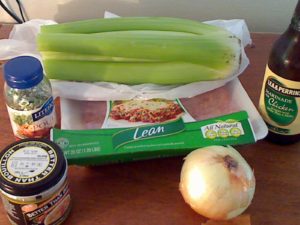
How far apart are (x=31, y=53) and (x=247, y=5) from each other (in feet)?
1.39

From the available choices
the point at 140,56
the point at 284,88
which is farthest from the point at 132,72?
the point at 284,88

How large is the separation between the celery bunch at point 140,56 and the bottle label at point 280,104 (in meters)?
0.10

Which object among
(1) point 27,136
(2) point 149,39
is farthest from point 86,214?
(2) point 149,39

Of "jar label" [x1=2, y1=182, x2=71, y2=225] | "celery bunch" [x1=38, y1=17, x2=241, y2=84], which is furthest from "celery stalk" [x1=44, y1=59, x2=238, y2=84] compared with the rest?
"jar label" [x1=2, y1=182, x2=71, y2=225]

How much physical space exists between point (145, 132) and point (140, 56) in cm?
15

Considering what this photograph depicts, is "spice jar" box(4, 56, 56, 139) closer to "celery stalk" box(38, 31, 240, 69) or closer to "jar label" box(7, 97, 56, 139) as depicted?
"jar label" box(7, 97, 56, 139)

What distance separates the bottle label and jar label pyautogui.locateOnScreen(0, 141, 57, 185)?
12.0 inches

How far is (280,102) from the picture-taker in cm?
61

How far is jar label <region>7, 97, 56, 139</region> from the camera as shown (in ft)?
1.94

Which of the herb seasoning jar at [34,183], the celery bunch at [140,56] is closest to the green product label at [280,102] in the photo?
the celery bunch at [140,56]

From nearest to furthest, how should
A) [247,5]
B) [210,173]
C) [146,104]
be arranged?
[210,173], [146,104], [247,5]

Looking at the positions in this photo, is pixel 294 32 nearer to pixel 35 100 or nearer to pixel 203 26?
pixel 203 26

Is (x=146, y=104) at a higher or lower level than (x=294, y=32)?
lower

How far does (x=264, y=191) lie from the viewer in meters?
0.59
